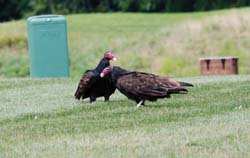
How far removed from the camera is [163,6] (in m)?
66.6

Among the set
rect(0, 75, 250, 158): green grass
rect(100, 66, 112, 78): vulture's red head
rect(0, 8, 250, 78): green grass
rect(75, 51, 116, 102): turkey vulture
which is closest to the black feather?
rect(0, 75, 250, 158): green grass

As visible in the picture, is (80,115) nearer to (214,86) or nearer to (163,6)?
(214,86)

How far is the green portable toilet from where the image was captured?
22.3 metres

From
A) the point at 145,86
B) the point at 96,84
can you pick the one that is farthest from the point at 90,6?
the point at 145,86

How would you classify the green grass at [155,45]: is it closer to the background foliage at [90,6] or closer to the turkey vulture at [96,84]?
the turkey vulture at [96,84]

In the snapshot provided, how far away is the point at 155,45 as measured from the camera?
33.8m

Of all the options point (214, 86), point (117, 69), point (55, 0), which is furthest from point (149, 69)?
point (55, 0)

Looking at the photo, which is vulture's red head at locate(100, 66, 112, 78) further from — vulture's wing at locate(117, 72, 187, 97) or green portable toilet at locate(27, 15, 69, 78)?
green portable toilet at locate(27, 15, 69, 78)

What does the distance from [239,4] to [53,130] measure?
4935 centimetres

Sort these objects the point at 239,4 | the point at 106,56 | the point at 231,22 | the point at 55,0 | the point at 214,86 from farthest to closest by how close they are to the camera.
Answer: the point at 55,0, the point at 239,4, the point at 231,22, the point at 214,86, the point at 106,56

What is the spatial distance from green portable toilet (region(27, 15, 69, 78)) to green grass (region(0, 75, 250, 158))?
650 centimetres

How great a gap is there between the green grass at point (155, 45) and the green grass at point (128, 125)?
13.8 meters

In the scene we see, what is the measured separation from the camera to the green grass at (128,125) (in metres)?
9.53

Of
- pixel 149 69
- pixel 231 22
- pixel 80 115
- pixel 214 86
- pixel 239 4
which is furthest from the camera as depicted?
pixel 239 4
